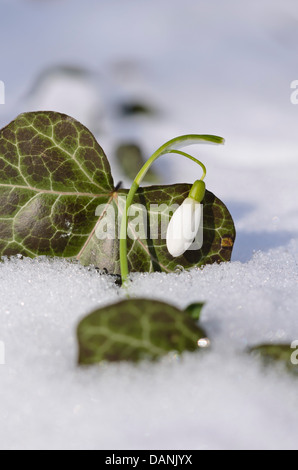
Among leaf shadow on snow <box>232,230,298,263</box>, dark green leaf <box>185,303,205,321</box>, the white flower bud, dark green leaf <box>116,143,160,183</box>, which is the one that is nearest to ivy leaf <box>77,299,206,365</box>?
dark green leaf <box>185,303,205,321</box>

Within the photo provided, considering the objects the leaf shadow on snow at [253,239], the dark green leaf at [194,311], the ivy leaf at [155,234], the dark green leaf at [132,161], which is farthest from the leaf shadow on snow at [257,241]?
the dark green leaf at [194,311]

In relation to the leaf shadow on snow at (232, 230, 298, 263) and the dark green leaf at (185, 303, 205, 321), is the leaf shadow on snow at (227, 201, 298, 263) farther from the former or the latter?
the dark green leaf at (185, 303, 205, 321)

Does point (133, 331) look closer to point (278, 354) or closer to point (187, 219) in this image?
point (278, 354)

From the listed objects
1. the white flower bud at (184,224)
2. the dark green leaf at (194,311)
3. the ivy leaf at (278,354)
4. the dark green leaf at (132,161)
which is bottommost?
the ivy leaf at (278,354)

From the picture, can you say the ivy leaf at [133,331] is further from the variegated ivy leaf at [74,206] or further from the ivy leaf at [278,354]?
the variegated ivy leaf at [74,206]

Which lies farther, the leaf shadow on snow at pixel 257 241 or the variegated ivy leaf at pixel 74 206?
the leaf shadow on snow at pixel 257 241

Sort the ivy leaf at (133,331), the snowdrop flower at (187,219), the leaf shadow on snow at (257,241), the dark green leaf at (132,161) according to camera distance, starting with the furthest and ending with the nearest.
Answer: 1. the dark green leaf at (132,161)
2. the leaf shadow on snow at (257,241)
3. the snowdrop flower at (187,219)
4. the ivy leaf at (133,331)
